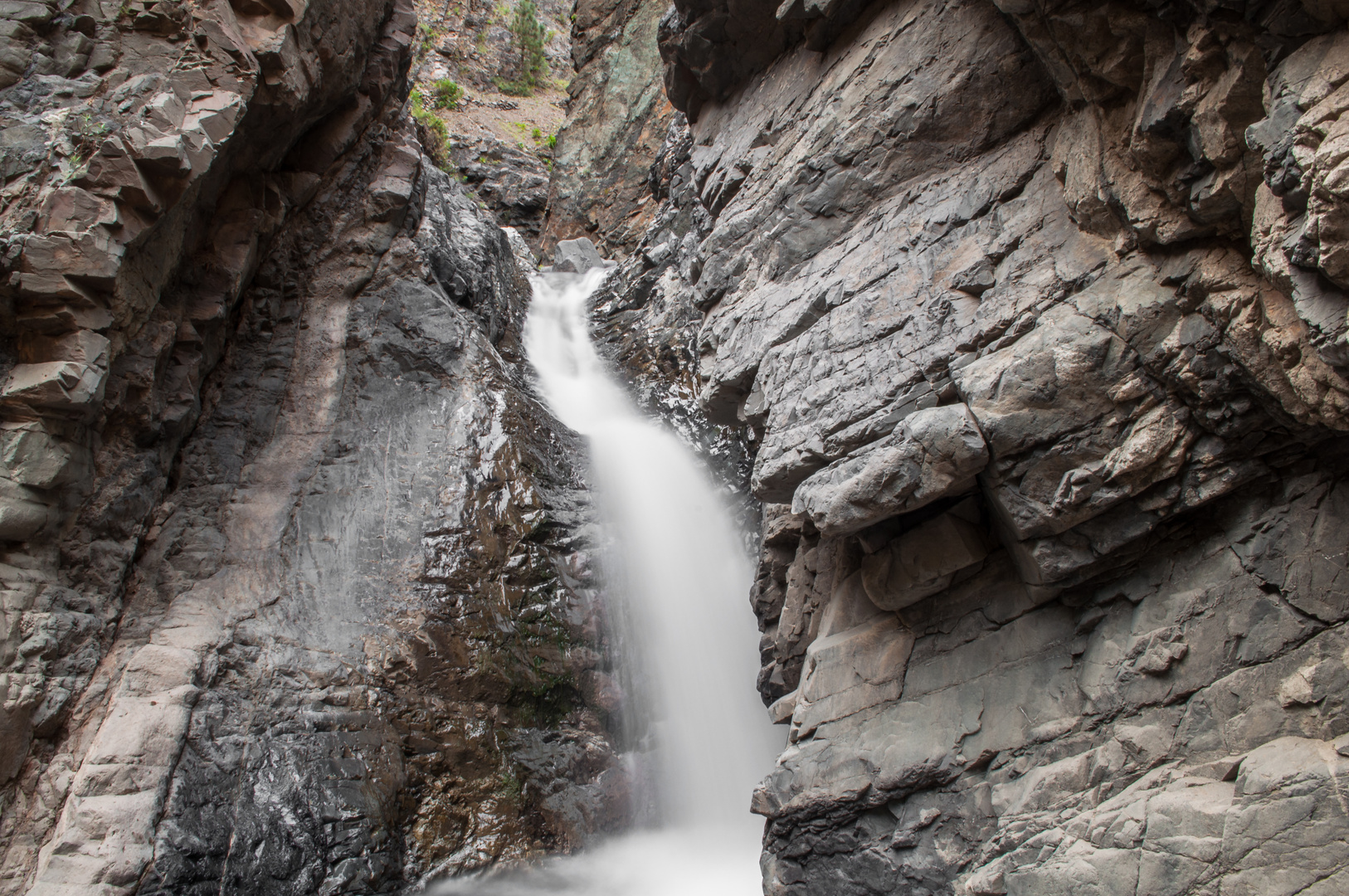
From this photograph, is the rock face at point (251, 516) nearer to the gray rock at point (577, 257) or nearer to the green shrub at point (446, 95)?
the gray rock at point (577, 257)

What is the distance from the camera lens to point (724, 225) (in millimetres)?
8258

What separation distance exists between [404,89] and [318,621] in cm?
1041

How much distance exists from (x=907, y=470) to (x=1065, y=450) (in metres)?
0.98

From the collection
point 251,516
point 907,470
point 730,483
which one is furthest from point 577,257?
point 907,470

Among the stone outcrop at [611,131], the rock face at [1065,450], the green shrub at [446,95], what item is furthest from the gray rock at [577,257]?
the rock face at [1065,450]

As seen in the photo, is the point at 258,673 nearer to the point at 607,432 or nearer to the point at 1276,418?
the point at 607,432

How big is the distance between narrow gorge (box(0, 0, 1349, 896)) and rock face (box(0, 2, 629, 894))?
0.16ft

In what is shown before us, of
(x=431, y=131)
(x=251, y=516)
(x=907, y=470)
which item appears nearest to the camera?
(x=907, y=470)

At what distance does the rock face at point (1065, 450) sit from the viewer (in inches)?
142

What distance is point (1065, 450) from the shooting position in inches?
181

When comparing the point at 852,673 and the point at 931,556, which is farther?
the point at 852,673

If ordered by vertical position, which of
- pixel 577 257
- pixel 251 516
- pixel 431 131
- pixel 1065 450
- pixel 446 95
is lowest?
pixel 1065 450

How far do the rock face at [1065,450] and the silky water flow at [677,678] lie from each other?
214 cm

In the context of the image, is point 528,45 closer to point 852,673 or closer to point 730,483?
point 730,483
